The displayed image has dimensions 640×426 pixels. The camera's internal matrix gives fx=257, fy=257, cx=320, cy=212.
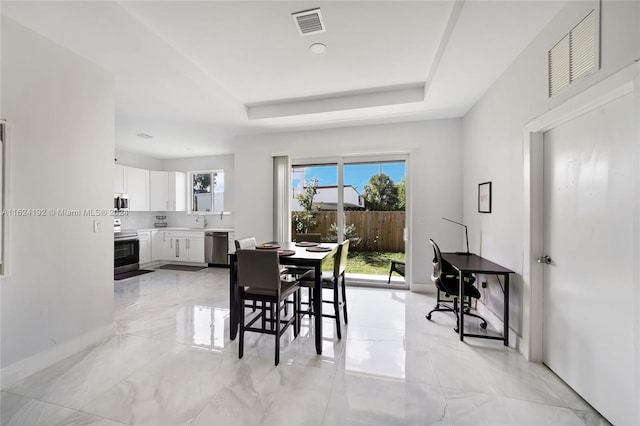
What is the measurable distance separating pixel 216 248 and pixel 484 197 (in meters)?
5.16

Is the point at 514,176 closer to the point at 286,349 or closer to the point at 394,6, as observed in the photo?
the point at 394,6

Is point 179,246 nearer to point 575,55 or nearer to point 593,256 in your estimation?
point 593,256

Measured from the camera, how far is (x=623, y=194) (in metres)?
1.43

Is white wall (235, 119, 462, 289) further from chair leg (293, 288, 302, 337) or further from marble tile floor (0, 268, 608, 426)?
chair leg (293, 288, 302, 337)

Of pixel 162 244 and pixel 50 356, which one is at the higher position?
pixel 162 244

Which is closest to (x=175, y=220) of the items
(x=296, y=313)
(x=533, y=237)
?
(x=296, y=313)

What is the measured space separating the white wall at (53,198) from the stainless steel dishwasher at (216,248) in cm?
314

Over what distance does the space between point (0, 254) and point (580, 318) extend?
13.2 feet

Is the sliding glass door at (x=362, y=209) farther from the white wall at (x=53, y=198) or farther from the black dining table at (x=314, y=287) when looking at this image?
the white wall at (x=53, y=198)

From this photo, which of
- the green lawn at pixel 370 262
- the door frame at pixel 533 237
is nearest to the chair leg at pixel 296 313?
the green lawn at pixel 370 262

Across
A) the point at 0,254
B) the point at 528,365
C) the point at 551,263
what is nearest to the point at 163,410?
the point at 0,254

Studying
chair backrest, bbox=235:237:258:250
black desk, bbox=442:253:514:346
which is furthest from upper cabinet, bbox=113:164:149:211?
black desk, bbox=442:253:514:346

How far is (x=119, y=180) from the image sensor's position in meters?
5.31

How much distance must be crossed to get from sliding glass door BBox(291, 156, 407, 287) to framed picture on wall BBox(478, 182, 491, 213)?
3.89 feet
